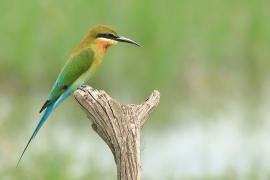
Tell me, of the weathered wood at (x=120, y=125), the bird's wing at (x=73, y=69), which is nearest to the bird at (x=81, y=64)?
the bird's wing at (x=73, y=69)

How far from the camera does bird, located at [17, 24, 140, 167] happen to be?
9.85 ft

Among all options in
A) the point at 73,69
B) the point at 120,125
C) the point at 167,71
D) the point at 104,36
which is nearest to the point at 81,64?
the point at 73,69

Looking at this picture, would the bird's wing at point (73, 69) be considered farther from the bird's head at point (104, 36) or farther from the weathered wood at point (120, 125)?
the weathered wood at point (120, 125)

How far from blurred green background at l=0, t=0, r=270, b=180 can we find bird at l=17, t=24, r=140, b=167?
3.17m

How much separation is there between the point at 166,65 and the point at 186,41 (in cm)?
44

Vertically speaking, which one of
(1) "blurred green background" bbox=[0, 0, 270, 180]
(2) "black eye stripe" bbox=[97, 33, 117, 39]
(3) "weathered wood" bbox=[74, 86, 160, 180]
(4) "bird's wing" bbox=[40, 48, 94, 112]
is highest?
(1) "blurred green background" bbox=[0, 0, 270, 180]

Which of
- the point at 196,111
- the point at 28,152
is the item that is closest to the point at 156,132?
the point at 196,111

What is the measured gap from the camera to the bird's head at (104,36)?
2975mm

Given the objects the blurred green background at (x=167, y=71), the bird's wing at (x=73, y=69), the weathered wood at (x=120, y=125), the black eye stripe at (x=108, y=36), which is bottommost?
the weathered wood at (x=120, y=125)

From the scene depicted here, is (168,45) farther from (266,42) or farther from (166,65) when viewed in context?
(266,42)

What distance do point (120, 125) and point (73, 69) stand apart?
1.35 ft

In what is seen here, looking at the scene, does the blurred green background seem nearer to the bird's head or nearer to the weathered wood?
the bird's head

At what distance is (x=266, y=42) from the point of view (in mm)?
8070

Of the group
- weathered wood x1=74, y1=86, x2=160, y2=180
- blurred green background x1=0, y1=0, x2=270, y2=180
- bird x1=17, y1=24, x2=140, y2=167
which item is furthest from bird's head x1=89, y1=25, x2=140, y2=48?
blurred green background x1=0, y1=0, x2=270, y2=180
